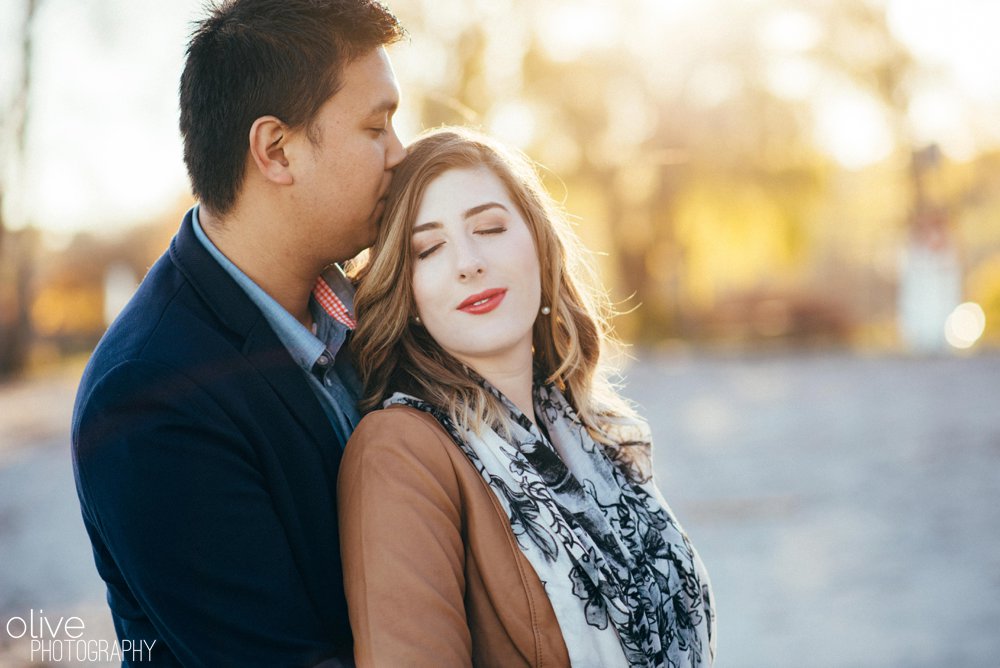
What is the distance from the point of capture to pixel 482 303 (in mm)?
2451

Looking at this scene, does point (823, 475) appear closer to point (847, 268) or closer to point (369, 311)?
point (369, 311)

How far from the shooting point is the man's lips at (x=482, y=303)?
2443 mm

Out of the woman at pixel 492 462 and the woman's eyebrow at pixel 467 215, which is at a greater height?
the woman's eyebrow at pixel 467 215

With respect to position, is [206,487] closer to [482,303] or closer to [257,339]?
[257,339]

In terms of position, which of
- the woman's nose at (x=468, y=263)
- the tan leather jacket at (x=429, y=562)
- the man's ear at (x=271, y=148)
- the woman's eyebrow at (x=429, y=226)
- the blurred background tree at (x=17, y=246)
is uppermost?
the blurred background tree at (x=17, y=246)

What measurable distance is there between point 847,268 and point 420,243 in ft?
133

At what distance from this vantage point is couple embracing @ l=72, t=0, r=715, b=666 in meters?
1.89

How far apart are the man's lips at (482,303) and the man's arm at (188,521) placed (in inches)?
27.9

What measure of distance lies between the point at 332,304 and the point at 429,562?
2.84 feet

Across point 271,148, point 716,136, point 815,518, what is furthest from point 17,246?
point 271,148

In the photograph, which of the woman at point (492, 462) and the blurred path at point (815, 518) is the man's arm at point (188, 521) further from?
the blurred path at point (815, 518)

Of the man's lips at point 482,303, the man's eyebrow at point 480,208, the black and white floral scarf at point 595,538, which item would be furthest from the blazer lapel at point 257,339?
the man's eyebrow at point 480,208

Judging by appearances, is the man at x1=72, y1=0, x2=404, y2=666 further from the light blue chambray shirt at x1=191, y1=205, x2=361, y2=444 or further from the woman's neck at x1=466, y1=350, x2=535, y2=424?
the woman's neck at x1=466, y1=350, x2=535, y2=424

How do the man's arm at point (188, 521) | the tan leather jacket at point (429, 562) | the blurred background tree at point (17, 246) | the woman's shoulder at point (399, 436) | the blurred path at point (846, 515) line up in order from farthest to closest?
the blurred background tree at point (17, 246) < the blurred path at point (846, 515) < the woman's shoulder at point (399, 436) < the tan leather jacket at point (429, 562) < the man's arm at point (188, 521)
